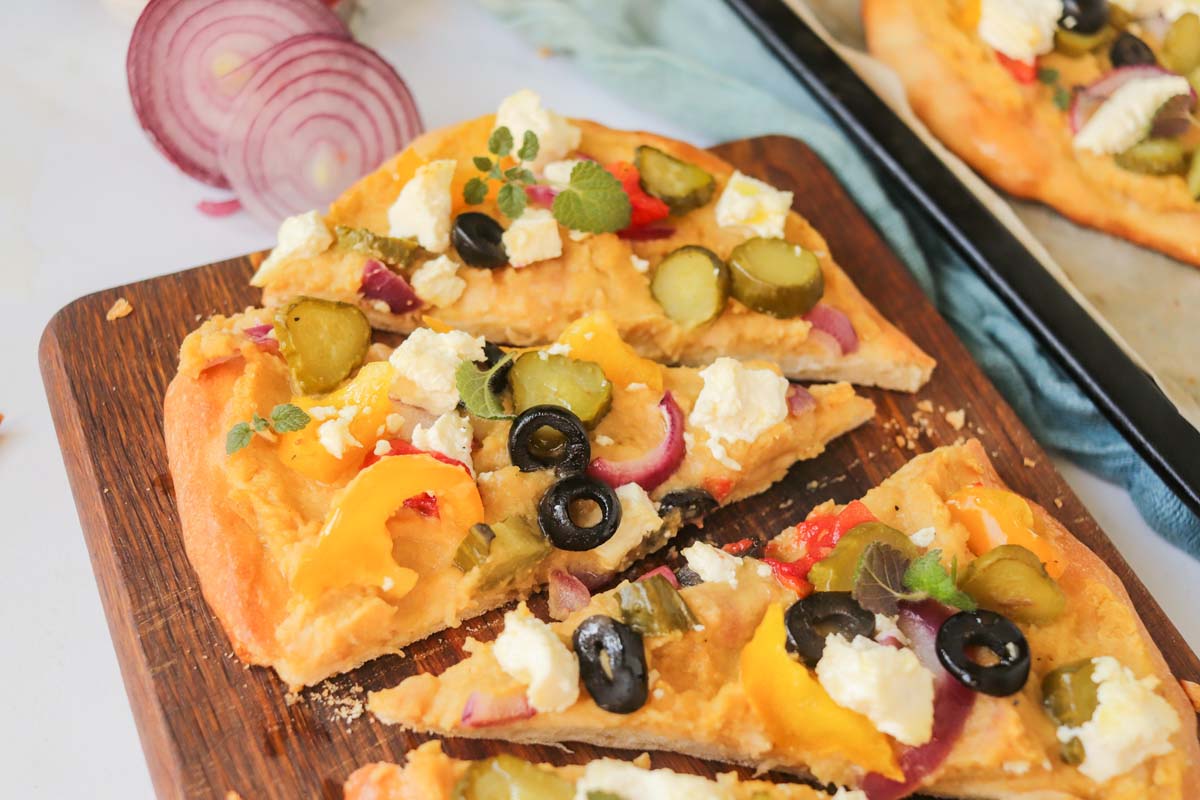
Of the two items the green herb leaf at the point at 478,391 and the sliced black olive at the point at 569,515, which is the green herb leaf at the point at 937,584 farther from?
the green herb leaf at the point at 478,391

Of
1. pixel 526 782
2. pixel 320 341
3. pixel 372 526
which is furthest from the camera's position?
pixel 320 341

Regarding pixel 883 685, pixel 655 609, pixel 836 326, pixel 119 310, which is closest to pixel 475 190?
pixel 119 310

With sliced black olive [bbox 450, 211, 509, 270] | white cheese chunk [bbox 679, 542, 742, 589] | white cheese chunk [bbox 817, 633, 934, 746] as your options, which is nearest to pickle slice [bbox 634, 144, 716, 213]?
sliced black olive [bbox 450, 211, 509, 270]

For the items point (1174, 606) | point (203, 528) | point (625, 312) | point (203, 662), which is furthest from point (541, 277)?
point (1174, 606)

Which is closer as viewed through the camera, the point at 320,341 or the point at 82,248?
the point at 320,341

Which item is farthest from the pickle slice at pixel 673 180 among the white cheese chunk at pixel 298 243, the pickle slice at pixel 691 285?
the white cheese chunk at pixel 298 243

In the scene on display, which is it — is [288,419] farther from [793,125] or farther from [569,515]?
[793,125]
